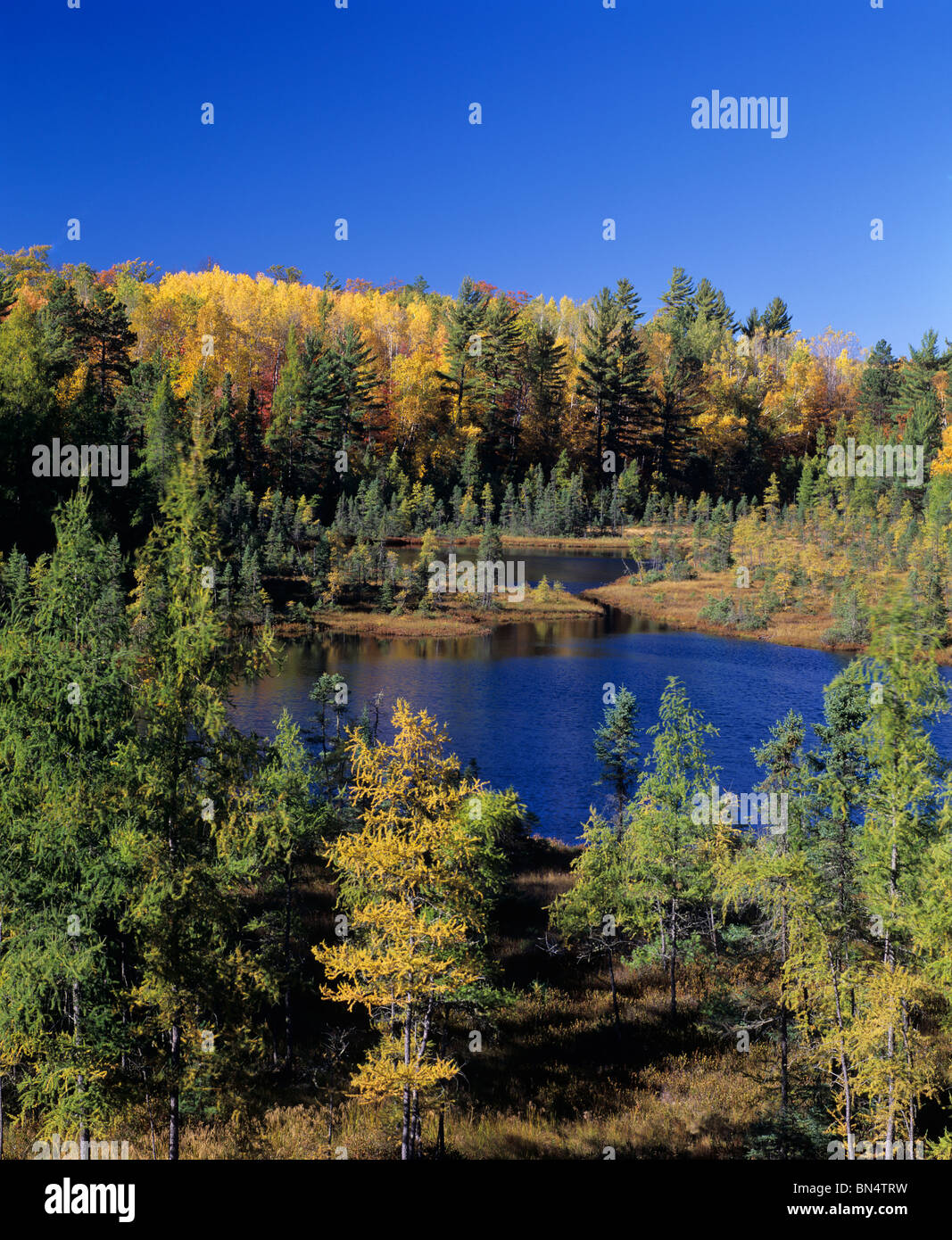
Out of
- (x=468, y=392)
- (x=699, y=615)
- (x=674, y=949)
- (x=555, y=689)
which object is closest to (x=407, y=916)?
(x=674, y=949)

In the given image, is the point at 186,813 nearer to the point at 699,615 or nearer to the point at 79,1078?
the point at 79,1078

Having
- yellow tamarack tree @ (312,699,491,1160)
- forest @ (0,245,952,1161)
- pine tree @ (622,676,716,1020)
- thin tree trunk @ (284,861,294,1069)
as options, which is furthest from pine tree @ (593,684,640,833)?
yellow tamarack tree @ (312,699,491,1160)

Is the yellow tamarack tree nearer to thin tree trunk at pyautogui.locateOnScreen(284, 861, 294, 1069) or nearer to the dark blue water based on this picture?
thin tree trunk at pyautogui.locateOnScreen(284, 861, 294, 1069)

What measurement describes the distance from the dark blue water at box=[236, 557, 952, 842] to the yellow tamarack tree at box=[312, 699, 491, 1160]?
62.8ft

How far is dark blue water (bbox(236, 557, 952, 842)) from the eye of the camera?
36.9m

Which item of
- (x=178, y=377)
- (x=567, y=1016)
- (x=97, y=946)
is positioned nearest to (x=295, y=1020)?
(x=567, y=1016)

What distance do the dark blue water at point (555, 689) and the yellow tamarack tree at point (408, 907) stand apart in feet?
62.8

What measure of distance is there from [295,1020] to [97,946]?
32.0 ft

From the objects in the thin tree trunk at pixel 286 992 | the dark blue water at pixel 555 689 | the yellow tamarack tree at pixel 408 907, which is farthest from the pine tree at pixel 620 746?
the yellow tamarack tree at pixel 408 907

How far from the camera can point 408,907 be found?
1323cm

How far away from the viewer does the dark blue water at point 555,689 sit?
121 feet

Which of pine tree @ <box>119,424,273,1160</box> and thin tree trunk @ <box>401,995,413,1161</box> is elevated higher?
pine tree @ <box>119,424,273,1160</box>

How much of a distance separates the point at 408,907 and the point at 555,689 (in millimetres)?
36565

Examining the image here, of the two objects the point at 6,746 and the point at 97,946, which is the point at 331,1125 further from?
the point at 6,746
